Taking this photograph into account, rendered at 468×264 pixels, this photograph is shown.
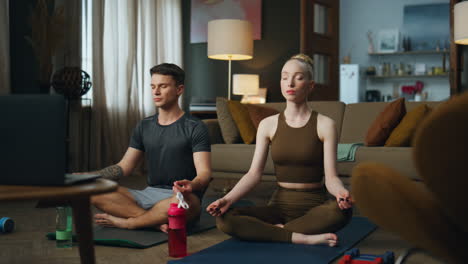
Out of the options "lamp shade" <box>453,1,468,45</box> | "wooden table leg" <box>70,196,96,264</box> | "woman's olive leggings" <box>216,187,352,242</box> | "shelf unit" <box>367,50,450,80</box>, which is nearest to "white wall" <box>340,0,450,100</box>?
"shelf unit" <box>367,50,450,80</box>

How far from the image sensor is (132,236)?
2.57 meters

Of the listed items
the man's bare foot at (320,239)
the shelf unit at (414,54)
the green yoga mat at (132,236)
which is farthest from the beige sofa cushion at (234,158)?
the shelf unit at (414,54)

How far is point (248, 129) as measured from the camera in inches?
164

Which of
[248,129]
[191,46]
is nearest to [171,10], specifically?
[191,46]

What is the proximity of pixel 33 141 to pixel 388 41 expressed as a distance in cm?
849

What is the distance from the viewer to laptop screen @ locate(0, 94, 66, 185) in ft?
3.93

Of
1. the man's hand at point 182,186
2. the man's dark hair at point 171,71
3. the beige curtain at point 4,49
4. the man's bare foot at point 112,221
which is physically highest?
the beige curtain at point 4,49

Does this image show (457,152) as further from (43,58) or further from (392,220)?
(43,58)

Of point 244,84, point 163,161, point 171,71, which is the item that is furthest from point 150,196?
point 244,84

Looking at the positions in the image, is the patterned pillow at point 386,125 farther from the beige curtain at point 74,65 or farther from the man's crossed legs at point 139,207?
the beige curtain at point 74,65

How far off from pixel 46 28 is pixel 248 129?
202 cm

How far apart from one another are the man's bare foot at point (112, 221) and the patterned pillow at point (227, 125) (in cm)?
161

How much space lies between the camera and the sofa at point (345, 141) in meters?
3.50

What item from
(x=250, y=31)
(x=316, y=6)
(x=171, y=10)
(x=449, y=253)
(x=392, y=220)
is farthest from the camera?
(x=171, y=10)
